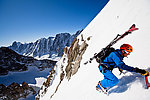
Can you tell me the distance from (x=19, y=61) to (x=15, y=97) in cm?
6075

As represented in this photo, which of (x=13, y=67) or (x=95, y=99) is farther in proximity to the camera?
(x=13, y=67)

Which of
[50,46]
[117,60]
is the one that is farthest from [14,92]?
[50,46]

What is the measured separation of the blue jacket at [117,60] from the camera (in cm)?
238

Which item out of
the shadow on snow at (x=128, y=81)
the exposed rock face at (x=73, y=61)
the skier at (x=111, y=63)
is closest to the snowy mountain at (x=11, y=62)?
the exposed rock face at (x=73, y=61)

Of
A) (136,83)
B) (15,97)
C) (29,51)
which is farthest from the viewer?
(29,51)

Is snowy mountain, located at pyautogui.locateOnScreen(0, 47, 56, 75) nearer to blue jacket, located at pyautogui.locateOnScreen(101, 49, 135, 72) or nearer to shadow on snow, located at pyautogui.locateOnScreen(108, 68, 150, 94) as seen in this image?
blue jacket, located at pyautogui.locateOnScreen(101, 49, 135, 72)

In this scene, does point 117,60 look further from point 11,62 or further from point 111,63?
point 11,62

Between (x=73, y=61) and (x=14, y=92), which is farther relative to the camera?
(x=14, y=92)

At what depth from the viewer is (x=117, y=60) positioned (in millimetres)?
2627

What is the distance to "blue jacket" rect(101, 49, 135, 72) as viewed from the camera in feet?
7.82

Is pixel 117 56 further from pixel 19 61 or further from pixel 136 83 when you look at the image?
pixel 19 61

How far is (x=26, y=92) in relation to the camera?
30703 millimetres

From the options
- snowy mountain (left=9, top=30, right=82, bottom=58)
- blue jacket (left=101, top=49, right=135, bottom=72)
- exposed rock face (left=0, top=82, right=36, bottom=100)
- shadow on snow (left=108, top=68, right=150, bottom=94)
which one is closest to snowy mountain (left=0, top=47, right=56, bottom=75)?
exposed rock face (left=0, top=82, right=36, bottom=100)

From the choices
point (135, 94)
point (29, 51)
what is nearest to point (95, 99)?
→ point (135, 94)
